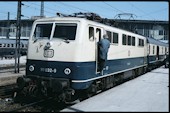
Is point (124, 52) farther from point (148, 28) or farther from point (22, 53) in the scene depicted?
point (148, 28)

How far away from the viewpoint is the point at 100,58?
11.2m

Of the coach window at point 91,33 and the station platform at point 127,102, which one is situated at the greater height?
the coach window at point 91,33

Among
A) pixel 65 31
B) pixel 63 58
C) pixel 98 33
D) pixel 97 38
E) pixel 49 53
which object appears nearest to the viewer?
pixel 63 58

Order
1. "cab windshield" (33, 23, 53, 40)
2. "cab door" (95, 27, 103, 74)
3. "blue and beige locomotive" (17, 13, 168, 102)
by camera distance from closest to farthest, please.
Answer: "blue and beige locomotive" (17, 13, 168, 102)
"cab windshield" (33, 23, 53, 40)
"cab door" (95, 27, 103, 74)

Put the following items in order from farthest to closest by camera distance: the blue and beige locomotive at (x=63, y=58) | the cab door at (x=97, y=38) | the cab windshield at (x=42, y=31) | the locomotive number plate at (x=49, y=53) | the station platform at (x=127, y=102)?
the cab door at (x=97, y=38) < the cab windshield at (x=42, y=31) < the locomotive number plate at (x=49, y=53) < the blue and beige locomotive at (x=63, y=58) < the station platform at (x=127, y=102)

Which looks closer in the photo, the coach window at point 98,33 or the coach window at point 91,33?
the coach window at point 91,33

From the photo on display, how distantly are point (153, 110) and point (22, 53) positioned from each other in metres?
51.4

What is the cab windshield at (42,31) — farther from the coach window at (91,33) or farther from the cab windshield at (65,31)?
the coach window at (91,33)

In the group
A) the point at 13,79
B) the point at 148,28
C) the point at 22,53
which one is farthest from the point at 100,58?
the point at 148,28

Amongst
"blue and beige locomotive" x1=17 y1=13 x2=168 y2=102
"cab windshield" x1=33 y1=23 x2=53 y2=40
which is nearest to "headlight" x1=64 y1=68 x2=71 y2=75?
"blue and beige locomotive" x1=17 y1=13 x2=168 y2=102

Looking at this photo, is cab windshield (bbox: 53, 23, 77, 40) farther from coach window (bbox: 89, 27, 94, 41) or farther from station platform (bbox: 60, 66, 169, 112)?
Answer: station platform (bbox: 60, 66, 169, 112)

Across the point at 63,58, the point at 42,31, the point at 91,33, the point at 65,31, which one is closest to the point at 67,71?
the point at 63,58

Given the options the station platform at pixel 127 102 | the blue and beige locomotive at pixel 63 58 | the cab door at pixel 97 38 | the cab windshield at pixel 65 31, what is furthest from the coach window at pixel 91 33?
the station platform at pixel 127 102

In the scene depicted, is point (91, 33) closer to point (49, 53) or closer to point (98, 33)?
point (98, 33)
